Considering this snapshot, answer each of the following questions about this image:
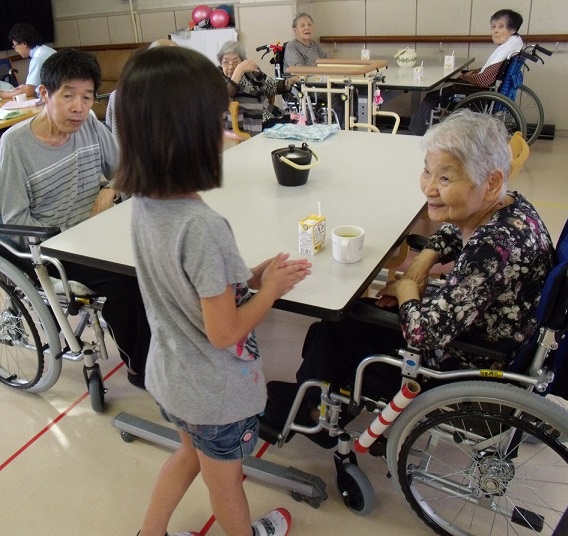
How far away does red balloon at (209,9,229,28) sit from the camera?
5.90m

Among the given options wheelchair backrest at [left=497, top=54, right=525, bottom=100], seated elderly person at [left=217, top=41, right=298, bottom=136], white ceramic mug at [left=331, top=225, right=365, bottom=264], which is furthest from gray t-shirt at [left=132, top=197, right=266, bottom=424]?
wheelchair backrest at [left=497, top=54, right=525, bottom=100]

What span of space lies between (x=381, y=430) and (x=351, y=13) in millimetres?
5266

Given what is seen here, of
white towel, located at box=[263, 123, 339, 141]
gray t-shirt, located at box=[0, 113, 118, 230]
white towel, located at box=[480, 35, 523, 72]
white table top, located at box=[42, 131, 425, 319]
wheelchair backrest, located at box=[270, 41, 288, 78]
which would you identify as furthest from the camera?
wheelchair backrest, located at box=[270, 41, 288, 78]

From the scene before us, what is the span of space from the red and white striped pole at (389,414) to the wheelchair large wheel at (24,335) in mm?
1101

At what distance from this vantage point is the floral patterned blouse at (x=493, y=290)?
1.21m

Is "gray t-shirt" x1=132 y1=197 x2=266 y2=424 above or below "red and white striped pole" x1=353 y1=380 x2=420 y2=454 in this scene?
above

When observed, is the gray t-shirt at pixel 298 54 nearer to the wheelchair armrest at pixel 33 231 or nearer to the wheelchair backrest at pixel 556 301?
the wheelchair armrest at pixel 33 231

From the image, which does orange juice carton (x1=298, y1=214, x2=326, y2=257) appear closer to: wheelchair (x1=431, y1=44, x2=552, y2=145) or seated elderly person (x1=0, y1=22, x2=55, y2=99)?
wheelchair (x1=431, y1=44, x2=552, y2=145)

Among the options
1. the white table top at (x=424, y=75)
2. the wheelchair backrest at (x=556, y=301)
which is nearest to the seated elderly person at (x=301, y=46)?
the white table top at (x=424, y=75)

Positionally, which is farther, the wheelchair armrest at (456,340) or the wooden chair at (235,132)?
the wooden chair at (235,132)

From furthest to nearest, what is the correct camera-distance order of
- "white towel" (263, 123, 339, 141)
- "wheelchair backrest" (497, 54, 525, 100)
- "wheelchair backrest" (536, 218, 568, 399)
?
"wheelchair backrest" (497, 54, 525, 100), "white towel" (263, 123, 339, 141), "wheelchair backrest" (536, 218, 568, 399)

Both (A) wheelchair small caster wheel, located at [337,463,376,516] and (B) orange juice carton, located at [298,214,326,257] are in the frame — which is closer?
(B) orange juice carton, located at [298,214,326,257]

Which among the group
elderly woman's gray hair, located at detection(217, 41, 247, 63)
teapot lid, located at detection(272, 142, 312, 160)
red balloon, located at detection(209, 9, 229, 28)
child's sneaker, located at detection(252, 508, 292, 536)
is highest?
red balloon, located at detection(209, 9, 229, 28)

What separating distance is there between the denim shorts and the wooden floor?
1.65 feet
